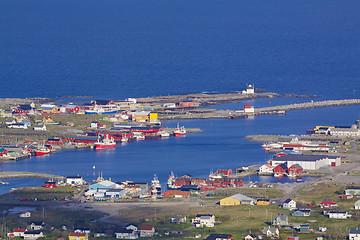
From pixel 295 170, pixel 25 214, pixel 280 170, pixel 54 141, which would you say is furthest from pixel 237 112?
pixel 25 214

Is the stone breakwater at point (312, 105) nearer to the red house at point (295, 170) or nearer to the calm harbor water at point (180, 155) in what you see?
the calm harbor water at point (180, 155)

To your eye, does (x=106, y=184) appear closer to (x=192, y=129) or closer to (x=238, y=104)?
(x=192, y=129)

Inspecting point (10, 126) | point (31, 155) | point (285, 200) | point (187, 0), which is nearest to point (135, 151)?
point (31, 155)

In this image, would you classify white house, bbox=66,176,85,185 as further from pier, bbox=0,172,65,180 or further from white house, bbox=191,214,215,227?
white house, bbox=191,214,215,227

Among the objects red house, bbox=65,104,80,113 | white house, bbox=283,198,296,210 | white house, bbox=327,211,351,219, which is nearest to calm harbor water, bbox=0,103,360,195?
white house, bbox=283,198,296,210

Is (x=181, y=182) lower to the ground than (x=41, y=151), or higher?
lower

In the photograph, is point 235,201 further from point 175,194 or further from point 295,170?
point 295,170

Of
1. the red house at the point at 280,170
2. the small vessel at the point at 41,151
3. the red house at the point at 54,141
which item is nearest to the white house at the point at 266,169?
the red house at the point at 280,170

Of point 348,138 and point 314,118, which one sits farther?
point 314,118
